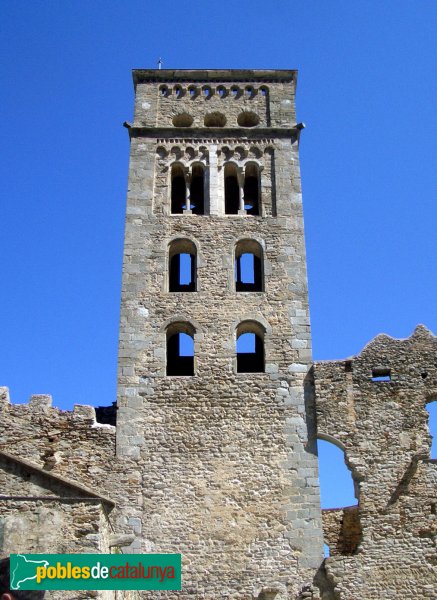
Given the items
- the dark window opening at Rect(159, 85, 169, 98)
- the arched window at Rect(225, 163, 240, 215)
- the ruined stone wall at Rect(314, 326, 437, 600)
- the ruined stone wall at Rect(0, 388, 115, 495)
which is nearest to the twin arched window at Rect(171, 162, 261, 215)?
→ the arched window at Rect(225, 163, 240, 215)

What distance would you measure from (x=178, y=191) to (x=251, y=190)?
6.41 feet

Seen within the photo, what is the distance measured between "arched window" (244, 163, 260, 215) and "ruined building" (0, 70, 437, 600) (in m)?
0.37

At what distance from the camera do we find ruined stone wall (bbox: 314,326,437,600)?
16734mm

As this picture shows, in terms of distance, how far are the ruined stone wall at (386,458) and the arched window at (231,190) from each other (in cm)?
563

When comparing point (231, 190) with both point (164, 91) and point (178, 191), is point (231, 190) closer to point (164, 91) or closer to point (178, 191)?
point (178, 191)

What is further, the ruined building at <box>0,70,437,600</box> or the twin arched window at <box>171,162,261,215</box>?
the twin arched window at <box>171,162,261,215</box>

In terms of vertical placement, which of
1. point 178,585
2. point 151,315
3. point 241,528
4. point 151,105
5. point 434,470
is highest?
point 151,105

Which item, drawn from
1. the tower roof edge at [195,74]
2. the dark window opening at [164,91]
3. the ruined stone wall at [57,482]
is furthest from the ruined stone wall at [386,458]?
the dark window opening at [164,91]

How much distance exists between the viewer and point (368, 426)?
18.1m

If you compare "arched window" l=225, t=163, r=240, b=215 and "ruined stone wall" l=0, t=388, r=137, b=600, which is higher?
"arched window" l=225, t=163, r=240, b=215

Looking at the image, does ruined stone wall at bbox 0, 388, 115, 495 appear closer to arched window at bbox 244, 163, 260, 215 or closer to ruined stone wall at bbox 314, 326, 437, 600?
ruined stone wall at bbox 314, 326, 437, 600

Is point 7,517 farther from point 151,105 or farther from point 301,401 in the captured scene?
point 151,105

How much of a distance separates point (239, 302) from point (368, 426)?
410 centimetres

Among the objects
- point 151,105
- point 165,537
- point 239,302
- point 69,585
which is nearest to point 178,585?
point 165,537
